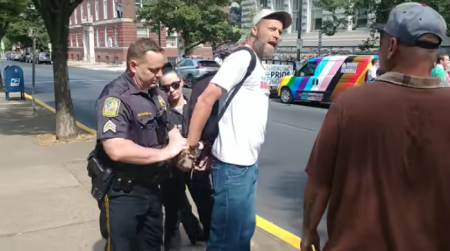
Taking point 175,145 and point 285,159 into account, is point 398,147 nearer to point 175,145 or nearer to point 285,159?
point 175,145

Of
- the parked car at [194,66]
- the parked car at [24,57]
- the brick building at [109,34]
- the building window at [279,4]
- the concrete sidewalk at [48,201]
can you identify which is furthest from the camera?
the parked car at [24,57]

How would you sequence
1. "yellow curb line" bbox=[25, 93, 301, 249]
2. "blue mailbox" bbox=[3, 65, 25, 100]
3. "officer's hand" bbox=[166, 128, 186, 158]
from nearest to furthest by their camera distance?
"officer's hand" bbox=[166, 128, 186, 158] < "yellow curb line" bbox=[25, 93, 301, 249] < "blue mailbox" bbox=[3, 65, 25, 100]

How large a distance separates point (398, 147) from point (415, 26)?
464 millimetres

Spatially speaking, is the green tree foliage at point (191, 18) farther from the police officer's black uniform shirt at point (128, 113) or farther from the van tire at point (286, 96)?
the police officer's black uniform shirt at point (128, 113)

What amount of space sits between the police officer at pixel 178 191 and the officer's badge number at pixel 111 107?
98cm

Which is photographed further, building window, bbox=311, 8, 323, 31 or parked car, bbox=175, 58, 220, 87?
building window, bbox=311, 8, 323, 31

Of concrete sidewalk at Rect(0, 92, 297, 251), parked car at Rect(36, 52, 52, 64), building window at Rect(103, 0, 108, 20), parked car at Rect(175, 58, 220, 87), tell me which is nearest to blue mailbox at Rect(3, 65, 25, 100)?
concrete sidewalk at Rect(0, 92, 297, 251)

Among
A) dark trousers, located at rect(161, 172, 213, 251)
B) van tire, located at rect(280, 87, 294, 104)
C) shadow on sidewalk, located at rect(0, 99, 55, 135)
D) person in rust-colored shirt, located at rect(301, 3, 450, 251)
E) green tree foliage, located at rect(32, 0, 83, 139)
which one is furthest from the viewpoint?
van tire, located at rect(280, 87, 294, 104)

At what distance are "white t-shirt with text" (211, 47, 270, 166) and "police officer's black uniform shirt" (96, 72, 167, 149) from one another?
1.39 feet

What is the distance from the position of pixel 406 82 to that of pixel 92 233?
3493 millimetres

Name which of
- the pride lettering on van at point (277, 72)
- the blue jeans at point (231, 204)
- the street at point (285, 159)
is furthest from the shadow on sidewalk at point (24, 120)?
the pride lettering on van at point (277, 72)

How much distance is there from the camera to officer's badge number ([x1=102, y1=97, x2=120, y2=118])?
263cm

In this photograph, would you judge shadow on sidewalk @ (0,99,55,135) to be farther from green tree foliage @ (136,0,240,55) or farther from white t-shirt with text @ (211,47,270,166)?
green tree foliage @ (136,0,240,55)

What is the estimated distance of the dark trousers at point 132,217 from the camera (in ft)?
9.00
